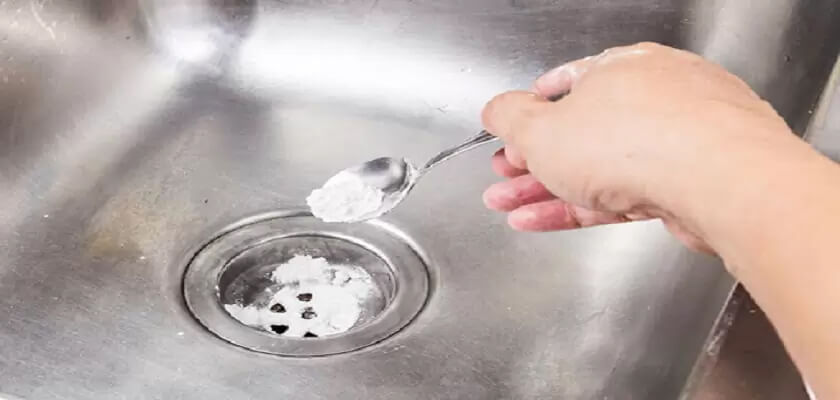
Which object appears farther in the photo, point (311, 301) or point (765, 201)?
point (311, 301)

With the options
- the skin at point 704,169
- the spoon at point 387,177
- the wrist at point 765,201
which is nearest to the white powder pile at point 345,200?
the spoon at point 387,177

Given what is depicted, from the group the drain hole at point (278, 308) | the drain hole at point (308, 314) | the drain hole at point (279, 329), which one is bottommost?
the drain hole at point (279, 329)

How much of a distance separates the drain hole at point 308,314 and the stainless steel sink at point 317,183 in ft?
0.19

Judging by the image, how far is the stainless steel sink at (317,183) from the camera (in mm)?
540

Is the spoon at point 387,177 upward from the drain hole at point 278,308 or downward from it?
upward

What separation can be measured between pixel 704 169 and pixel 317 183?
0.39m

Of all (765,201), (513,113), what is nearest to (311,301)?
(513,113)

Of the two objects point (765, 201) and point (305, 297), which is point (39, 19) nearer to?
point (305, 297)

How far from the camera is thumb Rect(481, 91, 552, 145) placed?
43cm

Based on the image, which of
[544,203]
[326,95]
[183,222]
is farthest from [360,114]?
[544,203]

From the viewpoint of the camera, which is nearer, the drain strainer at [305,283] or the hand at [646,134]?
the hand at [646,134]

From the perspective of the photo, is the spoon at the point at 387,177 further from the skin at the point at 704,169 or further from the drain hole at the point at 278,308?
the skin at the point at 704,169

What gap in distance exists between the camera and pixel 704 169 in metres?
0.35

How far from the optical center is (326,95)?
2.53ft
